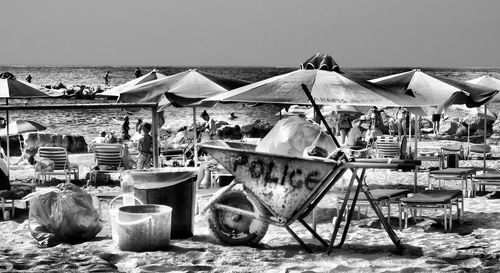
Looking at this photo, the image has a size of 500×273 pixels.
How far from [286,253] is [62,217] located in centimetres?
265

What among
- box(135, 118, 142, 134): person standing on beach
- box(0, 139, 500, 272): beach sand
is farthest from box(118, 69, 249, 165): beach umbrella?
box(135, 118, 142, 134): person standing on beach

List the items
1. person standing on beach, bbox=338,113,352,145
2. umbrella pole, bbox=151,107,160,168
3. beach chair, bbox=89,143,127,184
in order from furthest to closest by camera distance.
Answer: person standing on beach, bbox=338,113,352,145 → beach chair, bbox=89,143,127,184 → umbrella pole, bbox=151,107,160,168

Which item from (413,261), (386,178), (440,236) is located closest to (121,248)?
(413,261)

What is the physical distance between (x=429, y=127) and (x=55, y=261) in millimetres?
26953

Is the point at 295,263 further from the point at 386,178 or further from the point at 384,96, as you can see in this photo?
the point at 386,178

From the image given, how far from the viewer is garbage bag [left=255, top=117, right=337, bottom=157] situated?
343 inches

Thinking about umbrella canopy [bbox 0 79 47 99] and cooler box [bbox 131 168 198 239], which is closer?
cooler box [bbox 131 168 198 239]

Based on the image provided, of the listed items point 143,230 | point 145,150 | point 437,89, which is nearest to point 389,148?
point 437,89

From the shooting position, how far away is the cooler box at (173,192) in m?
9.03

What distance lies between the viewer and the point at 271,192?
8250mm

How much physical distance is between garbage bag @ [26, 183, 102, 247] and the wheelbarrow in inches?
57.6

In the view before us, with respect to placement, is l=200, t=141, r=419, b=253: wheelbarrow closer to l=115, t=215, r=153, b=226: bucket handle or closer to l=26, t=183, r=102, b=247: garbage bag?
l=115, t=215, r=153, b=226: bucket handle

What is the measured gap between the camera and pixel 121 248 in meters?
8.38

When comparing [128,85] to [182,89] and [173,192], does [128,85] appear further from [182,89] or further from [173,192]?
[173,192]
